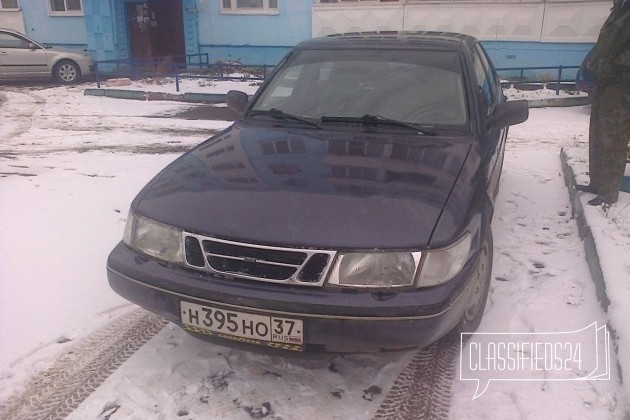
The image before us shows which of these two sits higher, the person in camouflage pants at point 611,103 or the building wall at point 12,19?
the building wall at point 12,19

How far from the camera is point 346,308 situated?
81.8 inches

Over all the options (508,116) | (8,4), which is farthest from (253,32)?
(508,116)

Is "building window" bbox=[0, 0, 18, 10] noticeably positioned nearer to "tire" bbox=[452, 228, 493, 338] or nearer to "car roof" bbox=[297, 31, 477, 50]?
"car roof" bbox=[297, 31, 477, 50]

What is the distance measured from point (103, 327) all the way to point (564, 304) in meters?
2.74

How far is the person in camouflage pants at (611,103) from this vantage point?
12.6 feet

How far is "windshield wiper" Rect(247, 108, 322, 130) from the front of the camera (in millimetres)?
3176

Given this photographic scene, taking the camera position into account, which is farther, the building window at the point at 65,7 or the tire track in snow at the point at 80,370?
the building window at the point at 65,7

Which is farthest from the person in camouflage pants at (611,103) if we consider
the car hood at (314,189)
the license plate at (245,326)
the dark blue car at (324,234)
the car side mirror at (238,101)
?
the license plate at (245,326)

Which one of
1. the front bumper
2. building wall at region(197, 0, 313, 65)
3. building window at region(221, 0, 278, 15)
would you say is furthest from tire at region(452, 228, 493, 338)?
building window at region(221, 0, 278, 15)

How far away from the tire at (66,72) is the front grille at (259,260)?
13725 mm

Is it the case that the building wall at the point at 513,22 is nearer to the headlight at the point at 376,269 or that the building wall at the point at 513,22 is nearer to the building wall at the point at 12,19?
the building wall at the point at 12,19

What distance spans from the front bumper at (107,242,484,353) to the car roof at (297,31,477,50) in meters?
1.94

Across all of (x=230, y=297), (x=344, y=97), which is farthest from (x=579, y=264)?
(x=230, y=297)

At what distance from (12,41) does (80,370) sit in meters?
13.6
